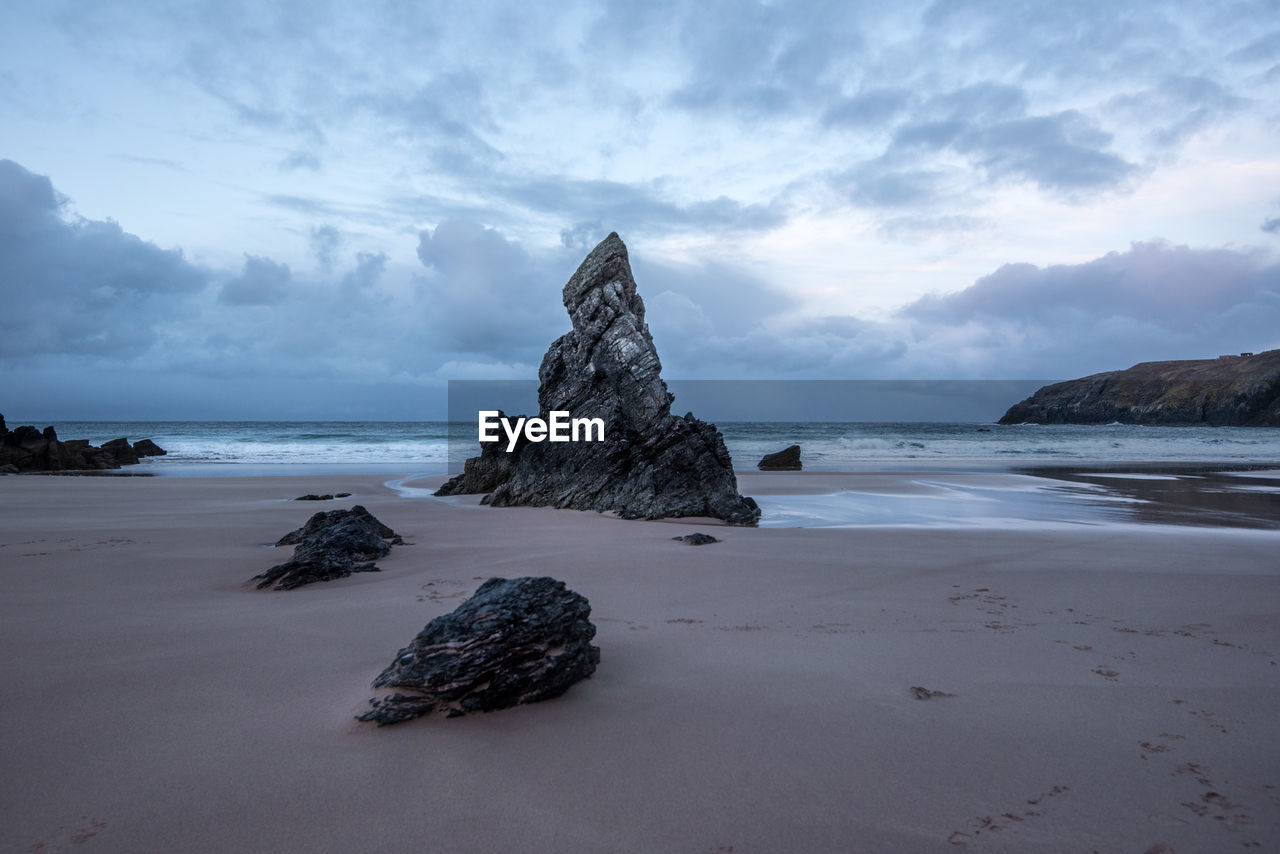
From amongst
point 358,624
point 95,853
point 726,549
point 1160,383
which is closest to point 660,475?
point 726,549

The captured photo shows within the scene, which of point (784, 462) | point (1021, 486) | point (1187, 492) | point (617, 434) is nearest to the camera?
point (617, 434)

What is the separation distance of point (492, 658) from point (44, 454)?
31957mm

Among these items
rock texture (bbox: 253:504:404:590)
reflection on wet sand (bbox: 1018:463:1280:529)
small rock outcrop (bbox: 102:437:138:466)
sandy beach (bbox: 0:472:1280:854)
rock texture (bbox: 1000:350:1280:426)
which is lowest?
reflection on wet sand (bbox: 1018:463:1280:529)

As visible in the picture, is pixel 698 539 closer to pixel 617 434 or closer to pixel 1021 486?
pixel 617 434

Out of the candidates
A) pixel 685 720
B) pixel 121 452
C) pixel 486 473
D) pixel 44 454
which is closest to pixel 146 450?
pixel 121 452

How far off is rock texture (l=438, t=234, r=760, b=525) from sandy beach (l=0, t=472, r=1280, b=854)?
5.20 m

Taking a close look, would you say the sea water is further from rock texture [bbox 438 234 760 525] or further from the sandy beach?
the sandy beach

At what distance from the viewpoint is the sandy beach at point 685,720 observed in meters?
2.56

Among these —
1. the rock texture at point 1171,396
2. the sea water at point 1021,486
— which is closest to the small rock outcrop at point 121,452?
the sea water at point 1021,486

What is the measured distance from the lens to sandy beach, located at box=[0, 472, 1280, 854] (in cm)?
256

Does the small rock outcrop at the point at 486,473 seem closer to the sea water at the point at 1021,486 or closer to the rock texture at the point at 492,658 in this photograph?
the sea water at the point at 1021,486

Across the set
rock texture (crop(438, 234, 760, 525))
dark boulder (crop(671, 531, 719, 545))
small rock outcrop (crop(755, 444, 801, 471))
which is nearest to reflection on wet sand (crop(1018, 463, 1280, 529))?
rock texture (crop(438, 234, 760, 525))

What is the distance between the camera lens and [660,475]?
41.1 feet

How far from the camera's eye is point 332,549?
720 cm
